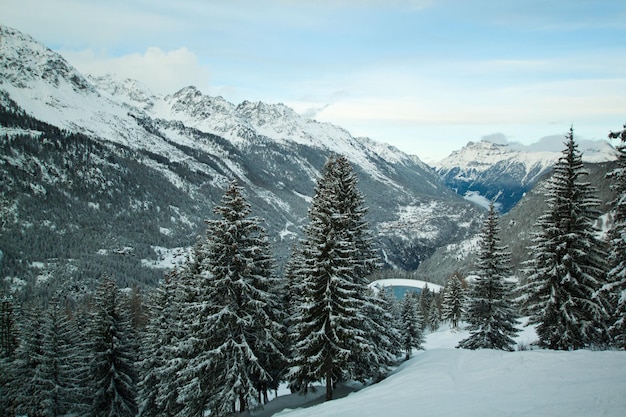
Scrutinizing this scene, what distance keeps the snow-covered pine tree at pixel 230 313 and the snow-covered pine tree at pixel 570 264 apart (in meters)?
16.1

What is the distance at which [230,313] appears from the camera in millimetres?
20031

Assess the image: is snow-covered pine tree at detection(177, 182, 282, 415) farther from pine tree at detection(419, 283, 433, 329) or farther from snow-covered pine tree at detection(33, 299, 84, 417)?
pine tree at detection(419, 283, 433, 329)

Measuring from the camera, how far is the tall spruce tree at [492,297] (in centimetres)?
2862

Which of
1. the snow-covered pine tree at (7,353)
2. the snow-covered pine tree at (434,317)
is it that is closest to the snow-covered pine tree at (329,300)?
the snow-covered pine tree at (7,353)

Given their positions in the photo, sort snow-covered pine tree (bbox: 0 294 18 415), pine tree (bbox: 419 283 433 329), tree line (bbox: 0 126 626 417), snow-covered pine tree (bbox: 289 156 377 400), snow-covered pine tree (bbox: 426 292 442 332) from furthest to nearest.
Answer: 1. pine tree (bbox: 419 283 433 329)
2. snow-covered pine tree (bbox: 426 292 442 332)
3. snow-covered pine tree (bbox: 0 294 18 415)
4. tree line (bbox: 0 126 626 417)
5. snow-covered pine tree (bbox: 289 156 377 400)

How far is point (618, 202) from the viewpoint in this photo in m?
17.9

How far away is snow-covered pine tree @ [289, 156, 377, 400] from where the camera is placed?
787 inches

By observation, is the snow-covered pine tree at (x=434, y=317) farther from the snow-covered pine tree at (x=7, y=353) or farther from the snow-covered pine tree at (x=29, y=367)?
the snow-covered pine tree at (x=7, y=353)

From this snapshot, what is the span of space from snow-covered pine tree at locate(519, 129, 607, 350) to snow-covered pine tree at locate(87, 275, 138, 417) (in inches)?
1205

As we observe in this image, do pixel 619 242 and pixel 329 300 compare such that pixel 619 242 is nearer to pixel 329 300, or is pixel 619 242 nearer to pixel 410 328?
pixel 329 300

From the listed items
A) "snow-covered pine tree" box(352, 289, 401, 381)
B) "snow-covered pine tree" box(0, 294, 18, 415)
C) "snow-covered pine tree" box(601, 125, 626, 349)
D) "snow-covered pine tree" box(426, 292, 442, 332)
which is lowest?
"snow-covered pine tree" box(426, 292, 442, 332)

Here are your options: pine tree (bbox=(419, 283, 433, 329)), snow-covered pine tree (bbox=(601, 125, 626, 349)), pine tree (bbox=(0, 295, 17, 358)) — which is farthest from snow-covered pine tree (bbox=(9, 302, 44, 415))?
pine tree (bbox=(419, 283, 433, 329))

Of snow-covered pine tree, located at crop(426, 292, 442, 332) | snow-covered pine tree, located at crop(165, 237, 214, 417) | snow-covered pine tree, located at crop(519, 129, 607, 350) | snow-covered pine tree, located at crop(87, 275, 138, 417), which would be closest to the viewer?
Result: snow-covered pine tree, located at crop(165, 237, 214, 417)

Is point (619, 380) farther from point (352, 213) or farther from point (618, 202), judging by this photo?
point (352, 213)
